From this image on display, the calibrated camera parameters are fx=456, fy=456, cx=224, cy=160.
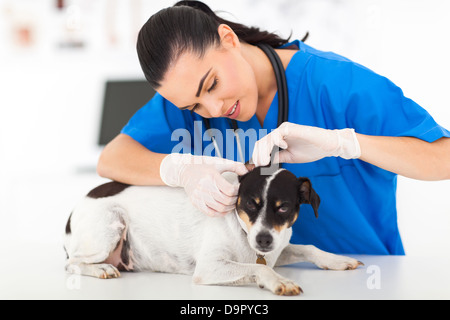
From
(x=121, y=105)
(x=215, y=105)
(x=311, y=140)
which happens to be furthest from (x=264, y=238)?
(x=121, y=105)

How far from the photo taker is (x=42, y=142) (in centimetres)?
376

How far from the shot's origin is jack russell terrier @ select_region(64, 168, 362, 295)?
1.15m

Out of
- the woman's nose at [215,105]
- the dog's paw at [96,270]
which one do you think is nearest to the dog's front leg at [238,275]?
the dog's paw at [96,270]

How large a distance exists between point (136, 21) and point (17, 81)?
115 cm

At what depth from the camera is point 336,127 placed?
57.5 inches

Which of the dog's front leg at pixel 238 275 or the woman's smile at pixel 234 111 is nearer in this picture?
the dog's front leg at pixel 238 275

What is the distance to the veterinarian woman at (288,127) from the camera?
4.04 ft

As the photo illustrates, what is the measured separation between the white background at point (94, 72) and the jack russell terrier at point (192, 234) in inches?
73.4

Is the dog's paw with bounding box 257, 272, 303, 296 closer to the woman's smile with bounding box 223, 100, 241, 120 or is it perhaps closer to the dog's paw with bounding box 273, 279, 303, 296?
the dog's paw with bounding box 273, 279, 303, 296

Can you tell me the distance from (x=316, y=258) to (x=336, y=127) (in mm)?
426

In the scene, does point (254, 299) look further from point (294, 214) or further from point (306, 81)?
point (306, 81)

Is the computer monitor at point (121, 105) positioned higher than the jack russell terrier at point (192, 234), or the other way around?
the computer monitor at point (121, 105)

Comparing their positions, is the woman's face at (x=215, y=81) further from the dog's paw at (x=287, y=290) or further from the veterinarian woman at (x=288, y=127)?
the dog's paw at (x=287, y=290)

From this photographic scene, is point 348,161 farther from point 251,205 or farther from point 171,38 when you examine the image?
point 171,38
